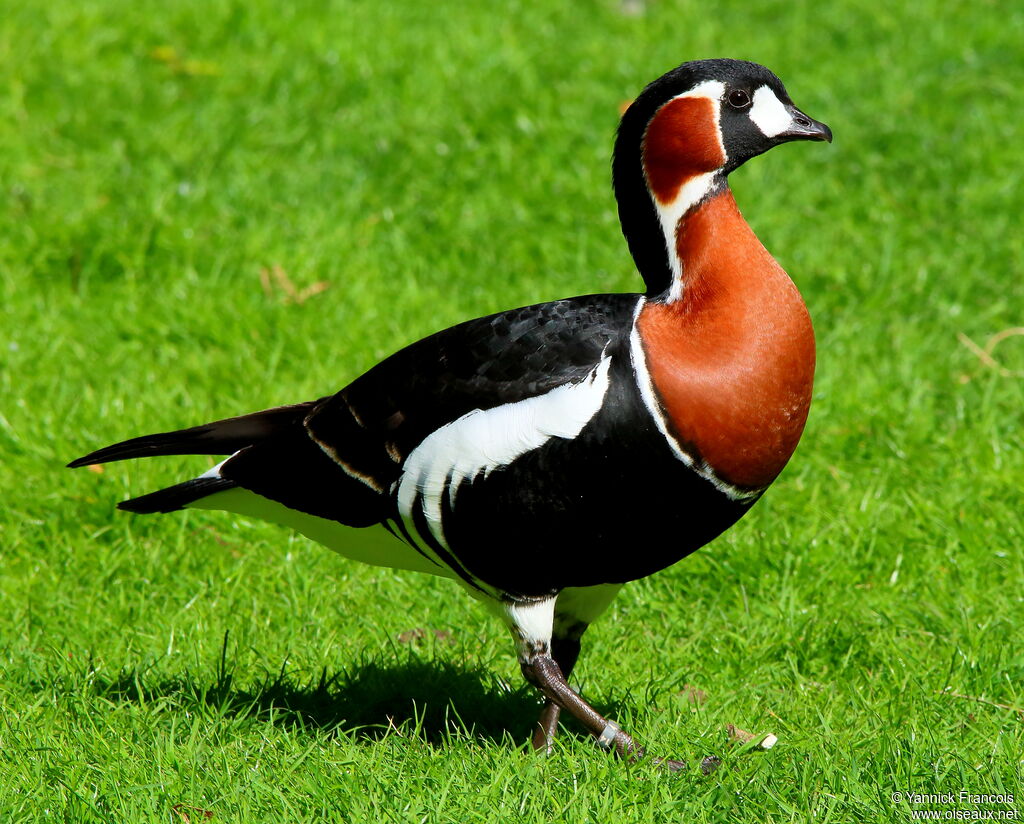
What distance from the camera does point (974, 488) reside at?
15.8 feet

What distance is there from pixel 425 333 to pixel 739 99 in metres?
2.64

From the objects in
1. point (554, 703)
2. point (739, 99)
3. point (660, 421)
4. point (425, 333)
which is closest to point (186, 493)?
point (554, 703)

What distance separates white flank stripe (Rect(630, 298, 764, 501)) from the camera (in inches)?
125

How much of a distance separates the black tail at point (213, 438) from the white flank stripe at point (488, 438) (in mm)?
587

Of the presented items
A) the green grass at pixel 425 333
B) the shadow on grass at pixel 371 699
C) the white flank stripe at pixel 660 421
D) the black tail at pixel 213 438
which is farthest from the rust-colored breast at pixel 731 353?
the black tail at pixel 213 438

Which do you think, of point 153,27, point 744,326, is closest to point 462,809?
point 744,326

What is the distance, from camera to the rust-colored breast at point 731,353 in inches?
125

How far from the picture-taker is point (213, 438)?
12.9 feet

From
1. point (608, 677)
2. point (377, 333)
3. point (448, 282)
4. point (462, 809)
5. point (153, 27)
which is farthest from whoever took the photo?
point (153, 27)

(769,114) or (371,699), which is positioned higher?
(769,114)

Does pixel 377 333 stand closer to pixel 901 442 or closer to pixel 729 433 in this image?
pixel 901 442

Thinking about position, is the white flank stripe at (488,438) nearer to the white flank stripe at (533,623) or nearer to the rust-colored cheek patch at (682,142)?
the white flank stripe at (533,623)

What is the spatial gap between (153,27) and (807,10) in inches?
149

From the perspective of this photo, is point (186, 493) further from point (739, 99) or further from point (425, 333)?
point (425, 333)
